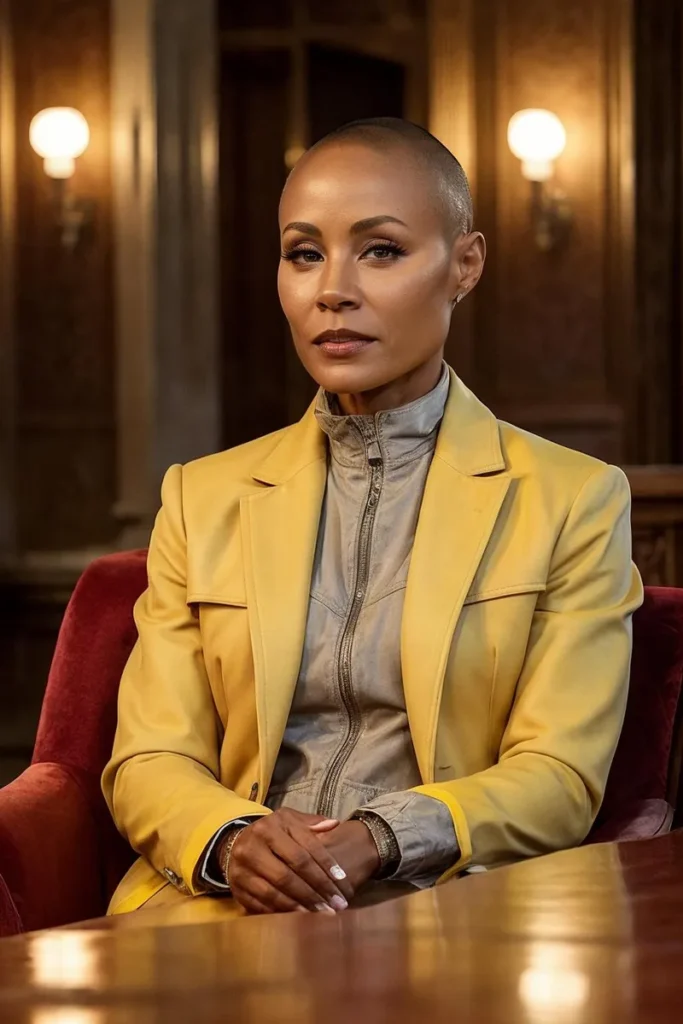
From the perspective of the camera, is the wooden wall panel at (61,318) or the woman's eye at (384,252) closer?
the woman's eye at (384,252)

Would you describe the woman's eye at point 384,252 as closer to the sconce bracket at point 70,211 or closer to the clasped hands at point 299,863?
the clasped hands at point 299,863

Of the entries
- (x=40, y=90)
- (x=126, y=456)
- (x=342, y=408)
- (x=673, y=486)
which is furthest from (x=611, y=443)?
(x=342, y=408)

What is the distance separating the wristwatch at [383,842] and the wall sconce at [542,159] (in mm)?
5031

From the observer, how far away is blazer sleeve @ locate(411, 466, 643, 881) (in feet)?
5.48

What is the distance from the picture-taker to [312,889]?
5.05ft

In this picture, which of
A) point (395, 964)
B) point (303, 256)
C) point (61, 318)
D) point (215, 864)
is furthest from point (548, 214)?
point (395, 964)

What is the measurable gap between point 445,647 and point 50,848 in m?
0.55

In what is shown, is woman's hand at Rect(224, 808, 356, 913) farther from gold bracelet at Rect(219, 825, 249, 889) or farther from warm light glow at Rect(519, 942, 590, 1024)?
warm light glow at Rect(519, 942, 590, 1024)

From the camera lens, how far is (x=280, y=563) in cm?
185

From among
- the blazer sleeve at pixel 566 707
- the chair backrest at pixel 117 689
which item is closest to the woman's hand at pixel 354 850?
the blazer sleeve at pixel 566 707

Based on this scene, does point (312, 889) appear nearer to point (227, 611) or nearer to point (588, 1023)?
point (227, 611)

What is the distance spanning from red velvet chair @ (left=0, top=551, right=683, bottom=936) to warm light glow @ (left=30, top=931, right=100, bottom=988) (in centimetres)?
81

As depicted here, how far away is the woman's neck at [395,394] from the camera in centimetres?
188

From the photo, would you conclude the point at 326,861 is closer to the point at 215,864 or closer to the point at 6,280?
the point at 215,864
